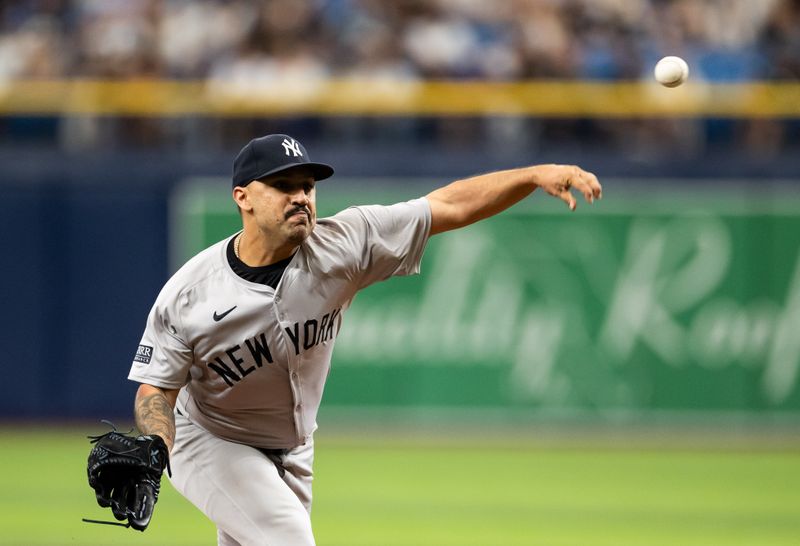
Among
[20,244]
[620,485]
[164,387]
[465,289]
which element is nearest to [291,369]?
[164,387]

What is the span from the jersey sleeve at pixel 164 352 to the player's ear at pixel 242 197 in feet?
1.66

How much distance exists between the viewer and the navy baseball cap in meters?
5.87

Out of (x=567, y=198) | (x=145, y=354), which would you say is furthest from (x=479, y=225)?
(x=145, y=354)

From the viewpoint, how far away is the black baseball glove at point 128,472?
5.54 meters

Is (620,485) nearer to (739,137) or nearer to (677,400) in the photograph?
→ (677,400)

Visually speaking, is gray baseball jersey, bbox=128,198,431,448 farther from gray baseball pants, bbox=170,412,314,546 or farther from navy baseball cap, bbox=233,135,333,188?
navy baseball cap, bbox=233,135,333,188

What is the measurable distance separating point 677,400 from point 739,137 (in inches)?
112

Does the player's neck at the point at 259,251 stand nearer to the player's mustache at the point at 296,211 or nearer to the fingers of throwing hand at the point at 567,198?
the player's mustache at the point at 296,211

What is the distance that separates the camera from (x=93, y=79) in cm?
1483

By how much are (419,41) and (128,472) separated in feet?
33.0

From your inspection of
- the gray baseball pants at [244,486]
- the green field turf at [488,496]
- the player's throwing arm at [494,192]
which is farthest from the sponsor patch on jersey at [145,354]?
the green field turf at [488,496]

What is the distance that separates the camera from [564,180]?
5.91 m

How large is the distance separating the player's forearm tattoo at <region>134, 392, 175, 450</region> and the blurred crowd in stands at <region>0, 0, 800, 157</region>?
9.03 meters

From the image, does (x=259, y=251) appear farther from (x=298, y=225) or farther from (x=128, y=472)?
(x=128, y=472)
